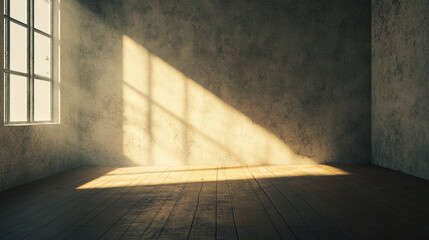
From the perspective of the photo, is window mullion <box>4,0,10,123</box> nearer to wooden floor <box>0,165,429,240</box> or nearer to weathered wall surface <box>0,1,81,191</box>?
weathered wall surface <box>0,1,81,191</box>

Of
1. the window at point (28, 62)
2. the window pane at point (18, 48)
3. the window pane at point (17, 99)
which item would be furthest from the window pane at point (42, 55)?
the window pane at point (17, 99)

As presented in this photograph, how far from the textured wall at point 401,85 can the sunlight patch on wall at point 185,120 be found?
1.31 m

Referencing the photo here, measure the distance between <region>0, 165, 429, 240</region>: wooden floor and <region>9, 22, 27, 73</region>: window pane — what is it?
4.89ft

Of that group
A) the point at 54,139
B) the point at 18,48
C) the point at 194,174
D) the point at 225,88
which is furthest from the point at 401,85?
the point at 18,48

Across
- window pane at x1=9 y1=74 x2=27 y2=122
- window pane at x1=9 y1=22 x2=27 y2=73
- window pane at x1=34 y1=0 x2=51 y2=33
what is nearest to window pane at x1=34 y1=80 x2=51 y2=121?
window pane at x1=9 y1=74 x2=27 y2=122

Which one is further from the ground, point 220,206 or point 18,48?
point 18,48

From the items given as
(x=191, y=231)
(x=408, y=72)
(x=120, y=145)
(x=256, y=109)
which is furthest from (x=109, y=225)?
(x=408, y=72)

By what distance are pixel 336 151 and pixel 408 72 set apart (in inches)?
66.7

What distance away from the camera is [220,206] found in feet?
9.70

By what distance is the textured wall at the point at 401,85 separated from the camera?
4266mm

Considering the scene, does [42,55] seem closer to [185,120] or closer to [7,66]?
[7,66]

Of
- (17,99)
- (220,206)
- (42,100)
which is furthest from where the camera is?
(42,100)

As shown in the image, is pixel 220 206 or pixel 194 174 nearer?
pixel 220 206

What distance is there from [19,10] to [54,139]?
179cm
